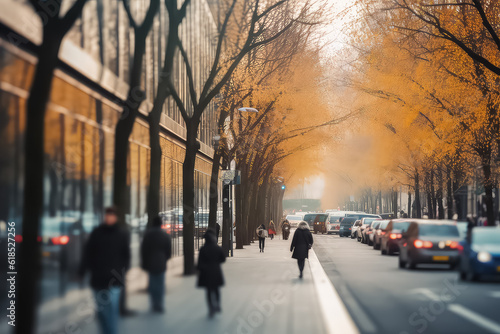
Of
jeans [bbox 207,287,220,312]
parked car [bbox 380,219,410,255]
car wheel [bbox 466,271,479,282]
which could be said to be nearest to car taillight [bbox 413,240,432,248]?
car wheel [bbox 466,271,479,282]

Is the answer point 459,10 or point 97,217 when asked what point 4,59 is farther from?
point 459,10

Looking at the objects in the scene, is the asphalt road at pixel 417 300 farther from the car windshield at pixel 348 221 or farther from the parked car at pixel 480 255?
the car windshield at pixel 348 221

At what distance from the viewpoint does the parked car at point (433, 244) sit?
82.3ft

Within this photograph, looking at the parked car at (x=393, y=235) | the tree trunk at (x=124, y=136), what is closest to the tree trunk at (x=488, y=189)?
the parked car at (x=393, y=235)

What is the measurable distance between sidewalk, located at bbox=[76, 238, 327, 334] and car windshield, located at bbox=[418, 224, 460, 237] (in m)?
4.67

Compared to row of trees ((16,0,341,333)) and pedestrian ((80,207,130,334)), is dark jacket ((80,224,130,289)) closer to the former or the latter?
pedestrian ((80,207,130,334))

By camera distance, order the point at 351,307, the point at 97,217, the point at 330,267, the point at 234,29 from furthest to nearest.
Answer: the point at 330,267, the point at 234,29, the point at 97,217, the point at 351,307

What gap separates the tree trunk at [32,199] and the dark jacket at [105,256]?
1.06 meters

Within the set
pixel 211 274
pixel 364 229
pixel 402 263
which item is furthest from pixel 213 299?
pixel 364 229

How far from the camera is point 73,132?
17.7 meters

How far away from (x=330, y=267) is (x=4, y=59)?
1696cm

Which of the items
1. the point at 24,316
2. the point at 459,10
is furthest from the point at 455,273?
the point at 24,316

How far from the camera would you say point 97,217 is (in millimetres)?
19469

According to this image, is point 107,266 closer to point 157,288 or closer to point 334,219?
point 157,288
